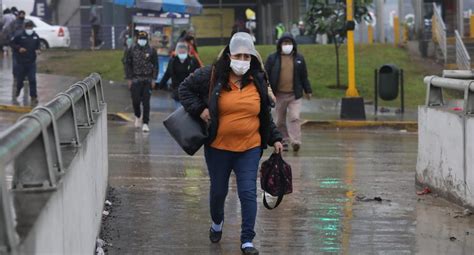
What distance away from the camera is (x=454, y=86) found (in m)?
9.06

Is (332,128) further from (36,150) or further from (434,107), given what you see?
(36,150)

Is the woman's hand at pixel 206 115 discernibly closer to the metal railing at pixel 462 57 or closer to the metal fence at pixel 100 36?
the metal railing at pixel 462 57

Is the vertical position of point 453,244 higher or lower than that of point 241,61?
lower

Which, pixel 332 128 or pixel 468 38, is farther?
pixel 468 38

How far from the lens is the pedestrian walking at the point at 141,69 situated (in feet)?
52.0

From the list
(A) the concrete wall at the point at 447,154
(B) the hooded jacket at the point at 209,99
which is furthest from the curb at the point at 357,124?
(B) the hooded jacket at the point at 209,99

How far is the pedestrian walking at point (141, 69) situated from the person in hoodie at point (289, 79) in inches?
126

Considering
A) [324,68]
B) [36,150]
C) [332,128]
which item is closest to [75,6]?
[324,68]

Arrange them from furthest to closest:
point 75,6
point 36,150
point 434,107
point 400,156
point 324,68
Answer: point 75,6 < point 324,68 < point 400,156 < point 434,107 < point 36,150

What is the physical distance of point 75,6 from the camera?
4297 cm

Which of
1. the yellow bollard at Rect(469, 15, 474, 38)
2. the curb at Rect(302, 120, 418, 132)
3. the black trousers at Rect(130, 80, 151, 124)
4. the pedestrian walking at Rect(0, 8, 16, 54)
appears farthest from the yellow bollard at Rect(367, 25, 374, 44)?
the black trousers at Rect(130, 80, 151, 124)

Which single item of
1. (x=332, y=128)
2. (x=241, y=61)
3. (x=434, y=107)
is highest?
(x=241, y=61)

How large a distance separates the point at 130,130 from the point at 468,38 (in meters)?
17.7

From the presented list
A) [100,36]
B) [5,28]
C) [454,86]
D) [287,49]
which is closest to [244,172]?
[454,86]
